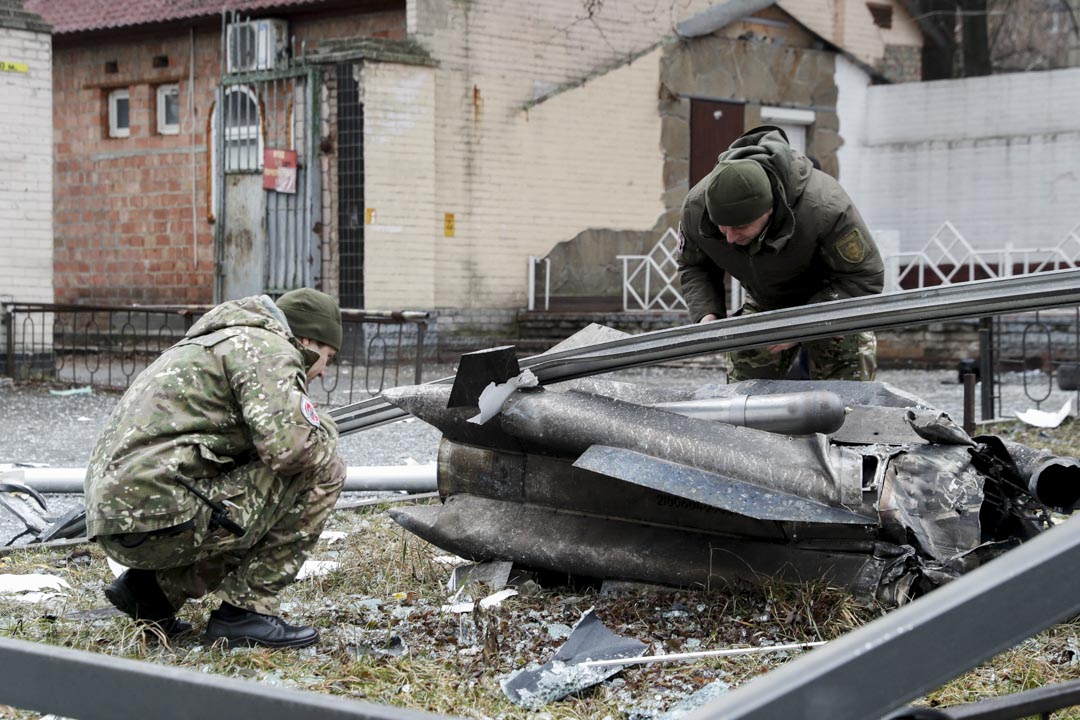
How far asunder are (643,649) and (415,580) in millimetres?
1173

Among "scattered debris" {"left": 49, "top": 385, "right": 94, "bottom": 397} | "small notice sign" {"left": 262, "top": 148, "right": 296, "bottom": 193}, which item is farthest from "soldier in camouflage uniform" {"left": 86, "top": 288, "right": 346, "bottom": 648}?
"small notice sign" {"left": 262, "top": 148, "right": 296, "bottom": 193}

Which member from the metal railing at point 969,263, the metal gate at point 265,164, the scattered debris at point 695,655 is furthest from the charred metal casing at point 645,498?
the metal railing at point 969,263

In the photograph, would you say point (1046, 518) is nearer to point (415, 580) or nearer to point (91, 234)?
point (415, 580)

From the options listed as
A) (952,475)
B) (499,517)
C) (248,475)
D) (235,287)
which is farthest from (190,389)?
(235,287)

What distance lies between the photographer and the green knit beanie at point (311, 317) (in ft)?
11.1

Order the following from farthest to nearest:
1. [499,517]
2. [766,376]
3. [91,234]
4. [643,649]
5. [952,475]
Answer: [91,234] → [766,376] → [499,517] → [952,475] → [643,649]

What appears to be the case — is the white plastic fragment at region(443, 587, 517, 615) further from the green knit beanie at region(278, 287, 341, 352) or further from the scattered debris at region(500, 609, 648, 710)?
the green knit beanie at region(278, 287, 341, 352)

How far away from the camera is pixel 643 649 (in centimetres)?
311

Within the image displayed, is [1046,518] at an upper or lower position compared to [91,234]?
lower

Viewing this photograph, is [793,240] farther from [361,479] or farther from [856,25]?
[856,25]

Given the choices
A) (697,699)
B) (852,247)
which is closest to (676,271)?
(852,247)

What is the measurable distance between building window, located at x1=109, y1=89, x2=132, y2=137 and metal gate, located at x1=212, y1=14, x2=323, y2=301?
1958 mm

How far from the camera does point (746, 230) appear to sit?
4.31m

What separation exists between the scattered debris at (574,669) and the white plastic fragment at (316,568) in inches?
50.4
